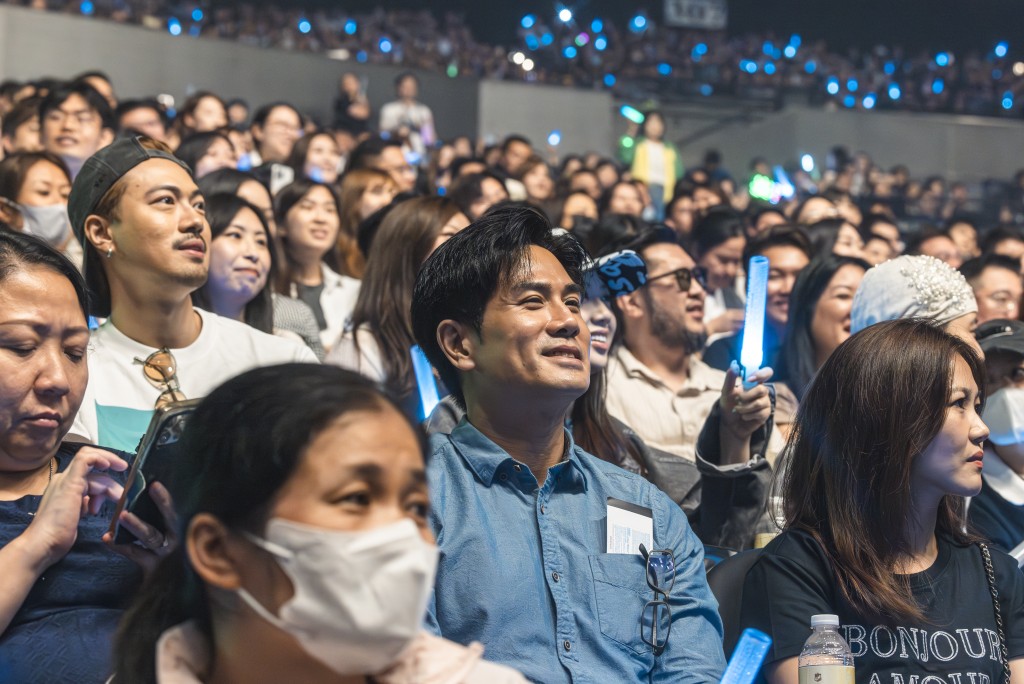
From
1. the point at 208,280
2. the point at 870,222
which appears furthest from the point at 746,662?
the point at 870,222

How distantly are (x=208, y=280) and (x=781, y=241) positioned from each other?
2.59m

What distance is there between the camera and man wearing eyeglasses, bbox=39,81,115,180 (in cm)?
608

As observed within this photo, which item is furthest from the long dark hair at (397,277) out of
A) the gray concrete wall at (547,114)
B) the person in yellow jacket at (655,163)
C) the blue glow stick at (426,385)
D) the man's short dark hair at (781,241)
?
the gray concrete wall at (547,114)

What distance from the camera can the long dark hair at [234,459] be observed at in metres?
1.59

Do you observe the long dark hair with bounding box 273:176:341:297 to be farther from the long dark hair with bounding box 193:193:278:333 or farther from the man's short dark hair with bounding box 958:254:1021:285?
the man's short dark hair with bounding box 958:254:1021:285

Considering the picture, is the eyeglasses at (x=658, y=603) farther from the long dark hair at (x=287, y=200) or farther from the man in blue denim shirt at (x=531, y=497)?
the long dark hair at (x=287, y=200)

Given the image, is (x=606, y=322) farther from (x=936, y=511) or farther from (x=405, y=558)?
(x=405, y=558)

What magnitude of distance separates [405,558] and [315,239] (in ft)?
13.2

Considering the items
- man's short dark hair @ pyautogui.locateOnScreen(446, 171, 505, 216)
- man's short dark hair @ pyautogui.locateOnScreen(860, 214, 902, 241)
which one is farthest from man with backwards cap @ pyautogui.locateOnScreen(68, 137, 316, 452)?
man's short dark hair @ pyautogui.locateOnScreen(860, 214, 902, 241)

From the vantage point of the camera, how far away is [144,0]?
1358cm

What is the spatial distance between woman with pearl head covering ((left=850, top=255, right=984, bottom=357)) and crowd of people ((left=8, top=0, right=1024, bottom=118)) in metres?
10.8

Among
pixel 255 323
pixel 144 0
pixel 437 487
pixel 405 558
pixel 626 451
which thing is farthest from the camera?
pixel 144 0

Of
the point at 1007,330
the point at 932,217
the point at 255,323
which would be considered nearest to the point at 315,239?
the point at 255,323

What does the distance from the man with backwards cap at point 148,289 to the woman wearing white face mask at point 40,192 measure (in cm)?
132
